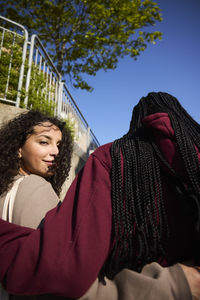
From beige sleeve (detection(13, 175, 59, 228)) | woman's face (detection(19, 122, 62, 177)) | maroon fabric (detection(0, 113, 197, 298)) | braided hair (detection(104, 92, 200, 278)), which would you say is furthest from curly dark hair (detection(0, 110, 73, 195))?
braided hair (detection(104, 92, 200, 278))

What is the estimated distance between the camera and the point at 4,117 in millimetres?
3221

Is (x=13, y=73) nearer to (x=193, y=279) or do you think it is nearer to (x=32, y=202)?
(x=32, y=202)

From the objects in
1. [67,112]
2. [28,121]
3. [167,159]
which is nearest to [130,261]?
[167,159]

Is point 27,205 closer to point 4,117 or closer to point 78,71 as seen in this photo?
point 4,117

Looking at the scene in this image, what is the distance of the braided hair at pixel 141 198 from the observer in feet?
2.86

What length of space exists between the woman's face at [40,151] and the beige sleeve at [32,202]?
676mm

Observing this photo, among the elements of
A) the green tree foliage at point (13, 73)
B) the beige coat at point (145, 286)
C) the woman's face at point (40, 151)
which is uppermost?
the green tree foliage at point (13, 73)

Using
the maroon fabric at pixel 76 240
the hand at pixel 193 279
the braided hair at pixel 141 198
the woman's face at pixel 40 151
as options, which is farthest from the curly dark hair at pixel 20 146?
the hand at pixel 193 279

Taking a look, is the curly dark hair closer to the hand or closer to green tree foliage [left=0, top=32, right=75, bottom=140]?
green tree foliage [left=0, top=32, right=75, bottom=140]

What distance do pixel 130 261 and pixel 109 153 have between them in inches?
20.7

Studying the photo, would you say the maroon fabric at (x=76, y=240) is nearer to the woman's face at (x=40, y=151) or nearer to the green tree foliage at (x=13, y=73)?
the woman's face at (x=40, y=151)

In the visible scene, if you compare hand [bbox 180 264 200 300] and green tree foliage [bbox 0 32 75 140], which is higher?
green tree foliage [bbox 0 32 75 140]

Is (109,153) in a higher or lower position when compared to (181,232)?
higher

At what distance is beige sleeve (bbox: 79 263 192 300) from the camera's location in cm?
77
